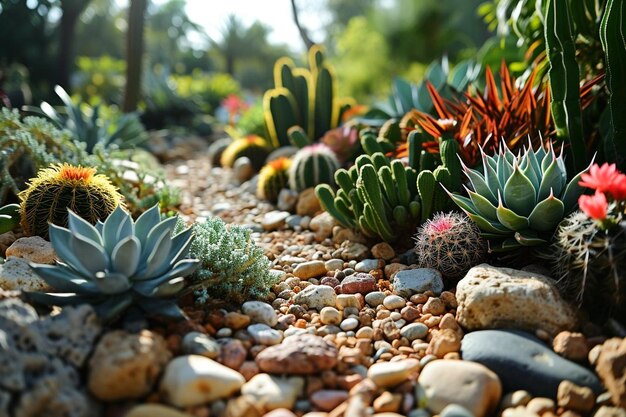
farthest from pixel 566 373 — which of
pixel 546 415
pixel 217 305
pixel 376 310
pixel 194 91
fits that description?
pixel 194 91

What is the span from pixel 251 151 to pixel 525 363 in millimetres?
4348

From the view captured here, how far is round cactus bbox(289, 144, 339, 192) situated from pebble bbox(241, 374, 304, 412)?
2.51 m

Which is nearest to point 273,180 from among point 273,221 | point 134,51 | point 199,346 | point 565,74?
point 273,221

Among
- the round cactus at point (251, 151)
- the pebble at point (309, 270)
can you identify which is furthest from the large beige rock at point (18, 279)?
the round cactus at point (251, 151)

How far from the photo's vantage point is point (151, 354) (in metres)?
2.24

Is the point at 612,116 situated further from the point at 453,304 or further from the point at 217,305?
the point at 217,305

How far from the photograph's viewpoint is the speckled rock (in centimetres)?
239

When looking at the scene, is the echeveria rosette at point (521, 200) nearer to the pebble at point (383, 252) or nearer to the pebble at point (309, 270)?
the pebble at point (383, 252)

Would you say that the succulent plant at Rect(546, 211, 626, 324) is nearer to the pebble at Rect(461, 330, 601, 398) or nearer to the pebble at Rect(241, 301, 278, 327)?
the pebble at Rect(461, 330, 601, 398)

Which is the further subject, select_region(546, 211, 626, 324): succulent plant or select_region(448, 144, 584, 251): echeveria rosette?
select_region(448, 144, 584, 251): echeveria rosette

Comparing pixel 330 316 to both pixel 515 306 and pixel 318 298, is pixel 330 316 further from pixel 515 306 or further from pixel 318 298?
pixel 515 306

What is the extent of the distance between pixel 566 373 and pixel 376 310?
3.25 ft

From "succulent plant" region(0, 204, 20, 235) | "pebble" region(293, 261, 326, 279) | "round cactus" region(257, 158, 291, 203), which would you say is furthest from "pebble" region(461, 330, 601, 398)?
"round cactus" region(257, 158, 291, 203)

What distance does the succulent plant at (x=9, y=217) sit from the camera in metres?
3.29
